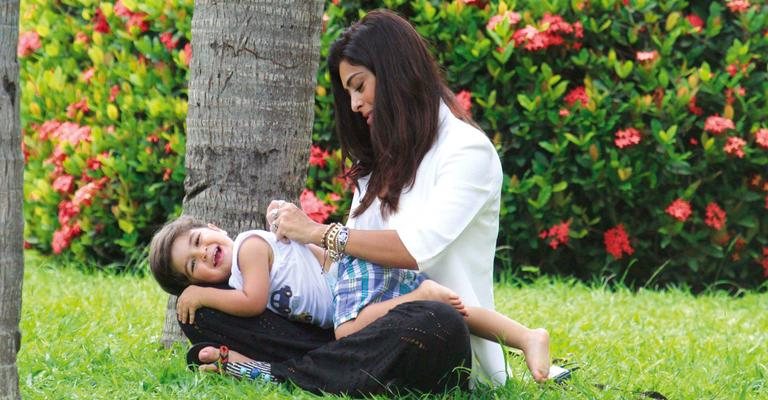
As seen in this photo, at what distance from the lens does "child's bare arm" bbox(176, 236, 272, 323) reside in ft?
12.8

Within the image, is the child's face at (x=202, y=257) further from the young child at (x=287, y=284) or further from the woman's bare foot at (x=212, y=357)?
the woman's bare foot at (x=212, y=357)

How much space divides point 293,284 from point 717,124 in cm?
311

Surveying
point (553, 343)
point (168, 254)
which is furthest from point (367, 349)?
point (553, 343)

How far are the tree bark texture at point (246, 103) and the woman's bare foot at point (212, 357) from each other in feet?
1.76

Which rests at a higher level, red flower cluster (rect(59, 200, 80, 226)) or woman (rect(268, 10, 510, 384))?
woman (rect(268, 10, 510, 384))

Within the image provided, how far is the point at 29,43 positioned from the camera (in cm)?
738

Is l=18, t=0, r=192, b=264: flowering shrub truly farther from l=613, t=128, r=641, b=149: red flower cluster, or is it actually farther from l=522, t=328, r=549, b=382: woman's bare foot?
l=522, t=328, r=549, b=382: woman's bare foot

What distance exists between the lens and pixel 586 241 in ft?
22.0

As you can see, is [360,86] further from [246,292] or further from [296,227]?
[246,292]

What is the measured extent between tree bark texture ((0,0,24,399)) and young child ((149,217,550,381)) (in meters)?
0.80

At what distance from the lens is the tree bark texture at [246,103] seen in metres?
4.33

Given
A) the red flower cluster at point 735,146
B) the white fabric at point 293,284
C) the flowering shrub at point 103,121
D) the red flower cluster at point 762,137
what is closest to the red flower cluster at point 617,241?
the red flower cluster at point 735,146

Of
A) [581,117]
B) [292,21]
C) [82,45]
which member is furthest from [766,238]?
[82,45]

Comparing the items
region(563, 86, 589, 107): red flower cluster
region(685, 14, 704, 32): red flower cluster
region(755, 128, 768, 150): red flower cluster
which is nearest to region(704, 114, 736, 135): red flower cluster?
region(755, 128, 768, 150): red flower cluster
